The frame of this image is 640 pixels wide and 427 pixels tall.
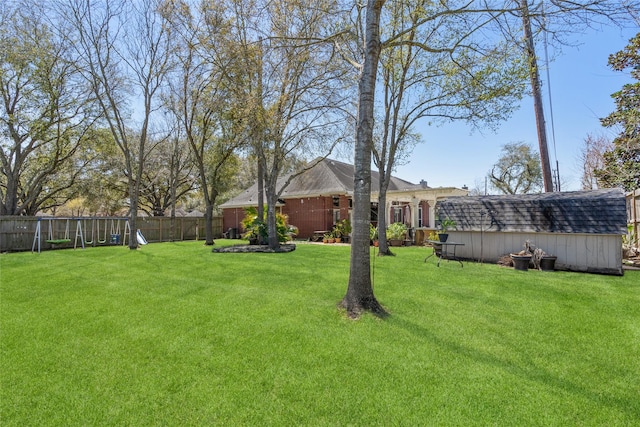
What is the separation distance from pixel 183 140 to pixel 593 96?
2161 centimetres

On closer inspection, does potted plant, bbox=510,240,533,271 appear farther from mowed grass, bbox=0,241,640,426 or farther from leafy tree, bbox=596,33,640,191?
leafy tree, bbox=596,33,640,191

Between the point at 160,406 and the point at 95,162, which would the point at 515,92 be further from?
the point at 95,162

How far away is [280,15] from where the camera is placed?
6.46 m

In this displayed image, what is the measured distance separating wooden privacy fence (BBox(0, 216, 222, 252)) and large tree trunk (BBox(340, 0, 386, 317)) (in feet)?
38.7

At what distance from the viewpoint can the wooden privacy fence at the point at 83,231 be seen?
12.3 metres

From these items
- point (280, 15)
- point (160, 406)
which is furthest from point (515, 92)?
point (160, 406)

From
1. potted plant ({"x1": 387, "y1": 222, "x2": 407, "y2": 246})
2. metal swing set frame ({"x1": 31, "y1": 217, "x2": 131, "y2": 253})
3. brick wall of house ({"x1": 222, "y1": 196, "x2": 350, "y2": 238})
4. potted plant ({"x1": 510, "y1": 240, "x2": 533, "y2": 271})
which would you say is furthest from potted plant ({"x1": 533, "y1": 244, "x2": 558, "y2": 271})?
metal swing set frame ({"x1": 31, "y1": 217, "x2": 131, "y2": 253})

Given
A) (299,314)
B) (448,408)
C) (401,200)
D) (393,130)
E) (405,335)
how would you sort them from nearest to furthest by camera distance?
(448,408) → (405,335) → (299,314) → (393,130) → (401,200)

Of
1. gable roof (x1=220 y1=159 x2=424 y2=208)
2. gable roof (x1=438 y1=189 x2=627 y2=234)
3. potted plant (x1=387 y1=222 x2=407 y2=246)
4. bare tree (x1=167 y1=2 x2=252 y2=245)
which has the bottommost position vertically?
potted plant (x1=387 y1=222 x2=407 y2=246)

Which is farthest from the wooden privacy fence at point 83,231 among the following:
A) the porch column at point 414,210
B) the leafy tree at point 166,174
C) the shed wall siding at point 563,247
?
the shed wall siding at point 563,247

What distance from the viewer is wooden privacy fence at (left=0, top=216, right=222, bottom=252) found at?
1229 cm

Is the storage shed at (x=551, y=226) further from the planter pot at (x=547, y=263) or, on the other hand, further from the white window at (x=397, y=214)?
the white window at (x=397, y=214)

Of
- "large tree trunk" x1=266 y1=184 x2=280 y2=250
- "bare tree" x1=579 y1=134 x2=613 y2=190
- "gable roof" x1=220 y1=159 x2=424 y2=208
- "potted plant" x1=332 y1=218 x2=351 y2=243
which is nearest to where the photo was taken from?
"large tree trunk" x1=266 y1=184 x2=280 y2=250

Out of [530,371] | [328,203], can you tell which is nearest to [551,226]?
[530,371]
